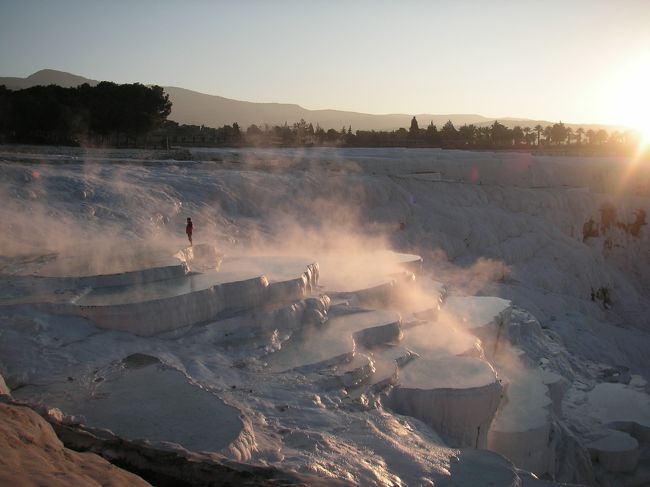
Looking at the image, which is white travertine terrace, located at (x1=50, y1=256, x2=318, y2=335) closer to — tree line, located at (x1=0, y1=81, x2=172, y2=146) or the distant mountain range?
tree line, located at (x1=0, y1=81, x2=172, y2=146)

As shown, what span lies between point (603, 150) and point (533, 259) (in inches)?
938

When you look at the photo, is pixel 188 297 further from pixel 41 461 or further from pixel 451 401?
pixel 41 461

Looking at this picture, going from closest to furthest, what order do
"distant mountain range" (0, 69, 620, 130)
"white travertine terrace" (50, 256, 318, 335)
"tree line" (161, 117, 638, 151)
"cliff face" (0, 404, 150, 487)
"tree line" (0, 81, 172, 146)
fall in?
"cliff face" (0, 404, 150, 487), "white travertine terrace" (50, 256, 318, 335), "tree line" (0, 81, 172, 146), "tree line" (161, 117, 638, 151), "distant mountain range" (0, 69, 620, 130)

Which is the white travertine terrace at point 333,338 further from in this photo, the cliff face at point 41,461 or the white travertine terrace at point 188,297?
the cliff face at point 41,461

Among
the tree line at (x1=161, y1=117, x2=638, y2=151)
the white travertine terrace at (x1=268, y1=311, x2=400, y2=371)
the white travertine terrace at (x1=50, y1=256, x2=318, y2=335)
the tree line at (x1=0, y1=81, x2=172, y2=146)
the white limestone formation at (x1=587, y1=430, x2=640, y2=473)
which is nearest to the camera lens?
the white travertine terrace at (x1=50, y1=256, x2=318, y2=335)

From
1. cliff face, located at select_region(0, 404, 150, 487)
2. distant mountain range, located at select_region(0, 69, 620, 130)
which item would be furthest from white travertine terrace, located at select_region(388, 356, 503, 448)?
distant mountain range, located at select_region(0, 69, 620, 130)

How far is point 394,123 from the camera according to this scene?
148 metres

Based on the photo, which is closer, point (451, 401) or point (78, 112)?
point (451, 401)

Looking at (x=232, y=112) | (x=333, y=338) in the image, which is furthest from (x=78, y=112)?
(x=232, y=112)

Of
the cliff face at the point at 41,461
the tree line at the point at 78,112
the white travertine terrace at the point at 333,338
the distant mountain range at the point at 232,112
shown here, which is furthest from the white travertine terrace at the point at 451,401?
the distant mountain range at the point at 232,112

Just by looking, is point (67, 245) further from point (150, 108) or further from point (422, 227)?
point (150, 108)

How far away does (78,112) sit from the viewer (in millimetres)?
22672

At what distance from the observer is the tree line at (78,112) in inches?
880

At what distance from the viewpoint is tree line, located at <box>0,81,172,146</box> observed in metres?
22.3
